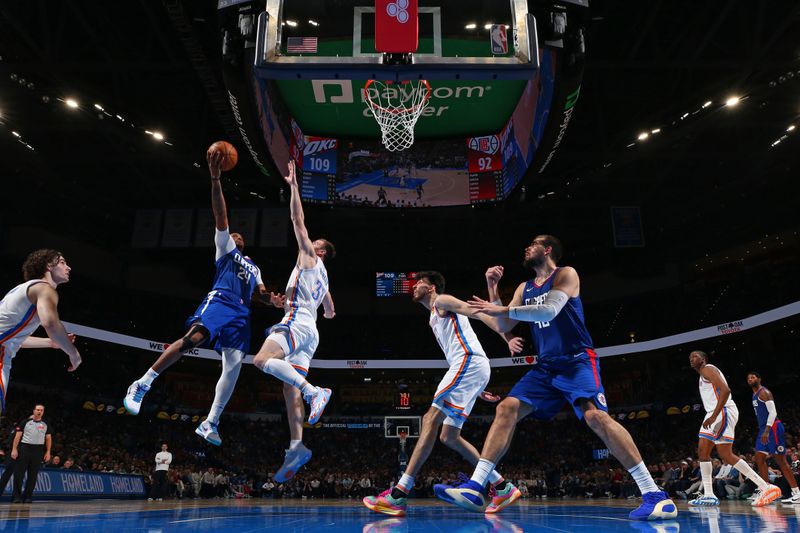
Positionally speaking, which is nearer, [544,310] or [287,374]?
[544,310]

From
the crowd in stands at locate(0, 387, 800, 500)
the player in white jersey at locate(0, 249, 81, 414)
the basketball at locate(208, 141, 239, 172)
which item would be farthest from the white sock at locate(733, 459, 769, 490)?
the player in white jersey at locate(0, 249, 81, 414)

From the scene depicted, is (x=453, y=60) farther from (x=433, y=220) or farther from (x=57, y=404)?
(x=57, y=404)

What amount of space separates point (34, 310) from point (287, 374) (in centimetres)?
199

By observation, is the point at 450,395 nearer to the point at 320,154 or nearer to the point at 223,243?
the point at 223,243

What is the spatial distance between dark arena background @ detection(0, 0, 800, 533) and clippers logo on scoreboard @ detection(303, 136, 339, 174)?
52 mm

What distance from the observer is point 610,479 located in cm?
2050

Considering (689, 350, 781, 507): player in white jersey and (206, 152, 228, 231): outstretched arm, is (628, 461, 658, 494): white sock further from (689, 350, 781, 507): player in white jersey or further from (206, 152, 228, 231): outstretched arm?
(206, 152, 228, 231): outstretched arm

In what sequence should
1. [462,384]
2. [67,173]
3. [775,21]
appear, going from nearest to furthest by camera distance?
[462,384]
[775,21]
[67,173]

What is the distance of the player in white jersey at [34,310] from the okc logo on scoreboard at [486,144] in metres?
7.37

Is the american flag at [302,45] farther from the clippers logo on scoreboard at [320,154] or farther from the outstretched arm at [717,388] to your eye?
the outstretched arm at [717,388]

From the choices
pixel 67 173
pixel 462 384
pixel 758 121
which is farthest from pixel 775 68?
pixel 67 173

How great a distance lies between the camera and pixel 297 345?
18.2 feet

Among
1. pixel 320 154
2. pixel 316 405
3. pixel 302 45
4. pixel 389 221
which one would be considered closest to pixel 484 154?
pixel 320 154

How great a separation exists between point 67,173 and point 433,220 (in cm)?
1279
